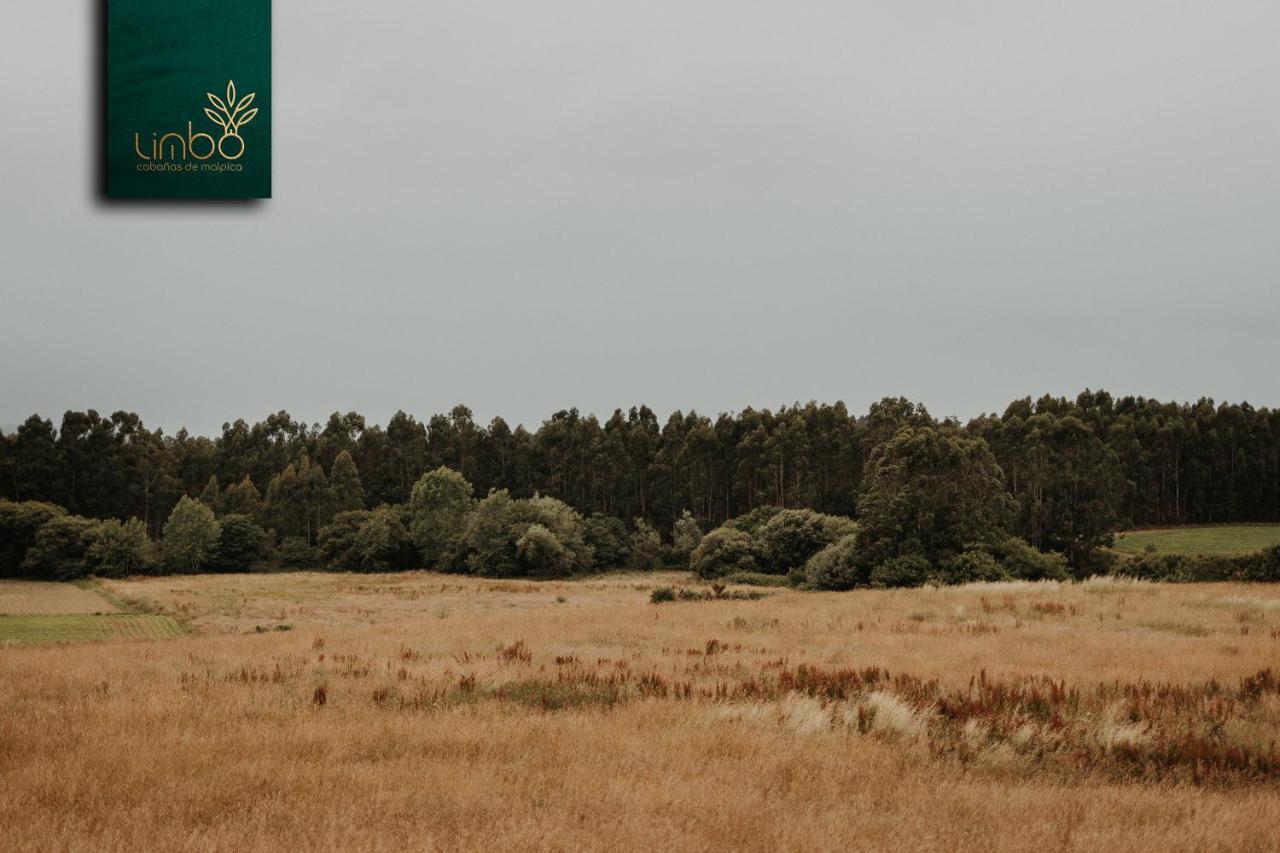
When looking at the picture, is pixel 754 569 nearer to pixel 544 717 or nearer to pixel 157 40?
pixel 544 717

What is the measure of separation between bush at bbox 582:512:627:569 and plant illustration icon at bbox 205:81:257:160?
253 feet

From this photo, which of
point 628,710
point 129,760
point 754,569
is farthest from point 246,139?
point 754,569

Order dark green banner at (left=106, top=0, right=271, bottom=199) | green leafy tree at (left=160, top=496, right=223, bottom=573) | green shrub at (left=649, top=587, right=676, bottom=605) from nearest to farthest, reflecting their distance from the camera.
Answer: dark green banner at (left=106, top=0, right=271, bottom=199) < green shrub at (left=649, top=587, right=676, bottom=605) < green leafy tree at (left=160, top=496, right=223, bottom=573)

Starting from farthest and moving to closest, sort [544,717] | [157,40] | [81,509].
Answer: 1. [81,509]
2. [544,717]
3. [157,40]

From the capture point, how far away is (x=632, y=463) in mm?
104500

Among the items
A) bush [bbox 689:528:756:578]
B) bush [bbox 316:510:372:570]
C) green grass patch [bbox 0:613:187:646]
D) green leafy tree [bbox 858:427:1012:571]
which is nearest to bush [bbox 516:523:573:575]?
bush [bbox 689:528:756:578]

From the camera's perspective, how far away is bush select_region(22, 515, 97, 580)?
76.2 metres

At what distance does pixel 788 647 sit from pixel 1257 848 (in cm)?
1317

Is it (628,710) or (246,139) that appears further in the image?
(628,710)

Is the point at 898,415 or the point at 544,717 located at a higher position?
the point at 898,415

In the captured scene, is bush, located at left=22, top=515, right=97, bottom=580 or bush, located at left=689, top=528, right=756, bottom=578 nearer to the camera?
bush, located at left=689, top=528, right=756, bottom=578

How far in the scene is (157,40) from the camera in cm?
812

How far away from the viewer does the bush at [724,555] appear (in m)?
70.4

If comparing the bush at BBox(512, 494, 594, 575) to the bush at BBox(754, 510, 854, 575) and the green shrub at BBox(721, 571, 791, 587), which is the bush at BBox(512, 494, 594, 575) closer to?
the green shrub at BBox(721, 571, 791, 587)
